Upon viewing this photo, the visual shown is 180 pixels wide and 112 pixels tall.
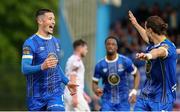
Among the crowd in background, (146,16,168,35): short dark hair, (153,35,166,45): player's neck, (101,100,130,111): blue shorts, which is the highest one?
the crowd in background

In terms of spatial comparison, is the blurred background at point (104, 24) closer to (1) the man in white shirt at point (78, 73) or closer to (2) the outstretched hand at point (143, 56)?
(1) the man in white shirt at point (78, 73)

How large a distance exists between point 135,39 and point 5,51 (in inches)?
835

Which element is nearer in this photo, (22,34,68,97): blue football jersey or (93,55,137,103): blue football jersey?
(22,34,68,97): blue football jersey

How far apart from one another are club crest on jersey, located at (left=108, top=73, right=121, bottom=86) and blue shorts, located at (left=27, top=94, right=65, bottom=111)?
341 centimetres

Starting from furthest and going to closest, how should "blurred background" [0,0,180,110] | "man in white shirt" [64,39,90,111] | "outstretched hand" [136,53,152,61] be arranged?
"blurred background" [0,0,180,110] < "man in white shirt" [64,39,90,111] < "outstretched hand" [136,53,152,61]

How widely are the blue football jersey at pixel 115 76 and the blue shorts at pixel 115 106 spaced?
8 cm

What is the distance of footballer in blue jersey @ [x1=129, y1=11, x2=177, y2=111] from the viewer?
14.0 meters

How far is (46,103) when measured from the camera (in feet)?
47.1

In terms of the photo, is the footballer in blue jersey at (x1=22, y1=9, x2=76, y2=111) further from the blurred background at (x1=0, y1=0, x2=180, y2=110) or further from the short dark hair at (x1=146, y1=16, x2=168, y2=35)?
the blurred background at (x1=0, y1=0, x2=180, y2=110)

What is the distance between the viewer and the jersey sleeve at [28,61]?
13841mm

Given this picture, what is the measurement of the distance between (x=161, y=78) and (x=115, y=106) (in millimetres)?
3826

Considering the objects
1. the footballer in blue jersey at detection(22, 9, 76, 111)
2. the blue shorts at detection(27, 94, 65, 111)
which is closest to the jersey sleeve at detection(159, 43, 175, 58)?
the footballer in blue jersey at detection(22, 9, 76, 111)

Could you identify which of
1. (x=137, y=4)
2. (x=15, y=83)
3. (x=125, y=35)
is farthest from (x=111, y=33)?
(x=15, y=83)

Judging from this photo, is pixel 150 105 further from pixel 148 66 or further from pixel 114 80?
pixel 114 80
